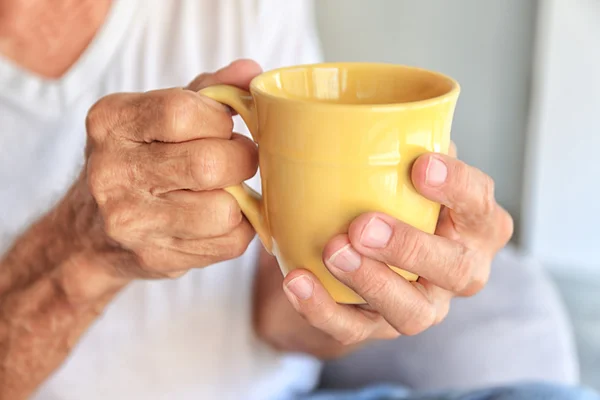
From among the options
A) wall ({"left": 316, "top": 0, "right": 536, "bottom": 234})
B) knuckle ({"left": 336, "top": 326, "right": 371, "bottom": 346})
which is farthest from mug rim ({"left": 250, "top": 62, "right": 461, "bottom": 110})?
wall ({"left": 316, "top": 0, "right": 536, "bottom": 234})

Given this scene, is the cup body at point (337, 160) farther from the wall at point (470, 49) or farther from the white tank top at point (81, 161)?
the wall at point (470, 49)

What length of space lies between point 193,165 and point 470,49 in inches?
68.8

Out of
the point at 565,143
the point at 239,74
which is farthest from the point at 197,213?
the point at 565,143

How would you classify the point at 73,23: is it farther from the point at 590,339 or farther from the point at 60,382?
the point at 590,339

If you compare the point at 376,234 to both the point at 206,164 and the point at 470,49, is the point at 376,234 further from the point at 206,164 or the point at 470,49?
the point at 470,49

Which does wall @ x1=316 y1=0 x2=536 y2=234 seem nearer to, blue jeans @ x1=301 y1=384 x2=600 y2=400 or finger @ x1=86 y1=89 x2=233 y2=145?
blue jeans @ x1=301 y1=384 x2=600 y2=400

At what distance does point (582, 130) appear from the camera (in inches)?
75.9

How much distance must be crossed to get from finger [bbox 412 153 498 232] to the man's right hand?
15 centimetres

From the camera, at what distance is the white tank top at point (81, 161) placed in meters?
0.81

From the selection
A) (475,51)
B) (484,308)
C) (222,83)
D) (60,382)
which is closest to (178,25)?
(222,83)

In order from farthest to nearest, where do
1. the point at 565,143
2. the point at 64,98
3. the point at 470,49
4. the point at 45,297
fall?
the point at 470,49
the point at 565,143
the point at 64,98
the point at 45,297

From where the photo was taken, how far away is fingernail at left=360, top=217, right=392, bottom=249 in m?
0.47

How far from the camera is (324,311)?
533 millimetres

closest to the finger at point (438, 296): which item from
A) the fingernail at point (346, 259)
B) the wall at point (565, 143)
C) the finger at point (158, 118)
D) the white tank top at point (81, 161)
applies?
the fingernail at point (346, 259)
